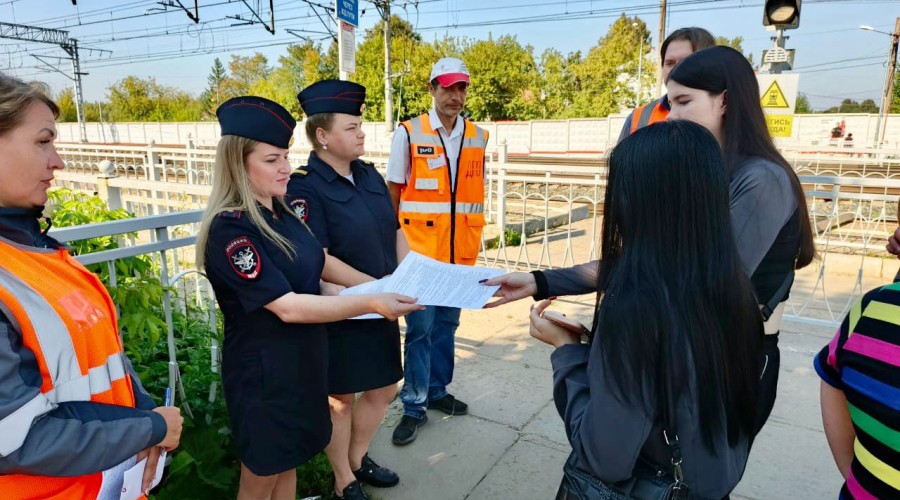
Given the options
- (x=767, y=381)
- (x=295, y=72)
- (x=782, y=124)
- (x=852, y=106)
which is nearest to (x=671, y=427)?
(x=767, y=381)

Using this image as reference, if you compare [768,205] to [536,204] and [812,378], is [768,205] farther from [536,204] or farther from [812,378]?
[536,204]

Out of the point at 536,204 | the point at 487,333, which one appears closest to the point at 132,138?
the point at 536,204

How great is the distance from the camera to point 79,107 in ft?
104

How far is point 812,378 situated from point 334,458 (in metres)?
3.21

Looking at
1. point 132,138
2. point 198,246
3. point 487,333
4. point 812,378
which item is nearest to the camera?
point 198,246

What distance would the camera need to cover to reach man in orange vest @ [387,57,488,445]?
10.7 feet

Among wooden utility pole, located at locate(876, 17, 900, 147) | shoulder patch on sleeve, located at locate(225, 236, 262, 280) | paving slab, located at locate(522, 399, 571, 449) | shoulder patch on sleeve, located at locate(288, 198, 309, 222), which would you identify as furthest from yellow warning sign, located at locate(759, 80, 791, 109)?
wooden utility pole, located at locate(876, 17, 900, 147)

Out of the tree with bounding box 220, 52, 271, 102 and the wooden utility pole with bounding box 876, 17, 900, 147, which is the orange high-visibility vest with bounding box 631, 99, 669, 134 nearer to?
the wooden utility pole with bounding box 876, 17, 900, 147

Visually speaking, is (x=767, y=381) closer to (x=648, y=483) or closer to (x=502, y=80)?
(x=648, y=483)

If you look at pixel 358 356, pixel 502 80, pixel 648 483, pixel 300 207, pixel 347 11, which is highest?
pixel 502 80

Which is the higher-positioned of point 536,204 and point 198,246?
point 198,246

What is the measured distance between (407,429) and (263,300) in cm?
157

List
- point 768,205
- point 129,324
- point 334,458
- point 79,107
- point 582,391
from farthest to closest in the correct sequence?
point 79,107 → point 334,458 → point 129,324 → point 768,205 → point 582,391

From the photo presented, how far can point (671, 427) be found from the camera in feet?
3.85
